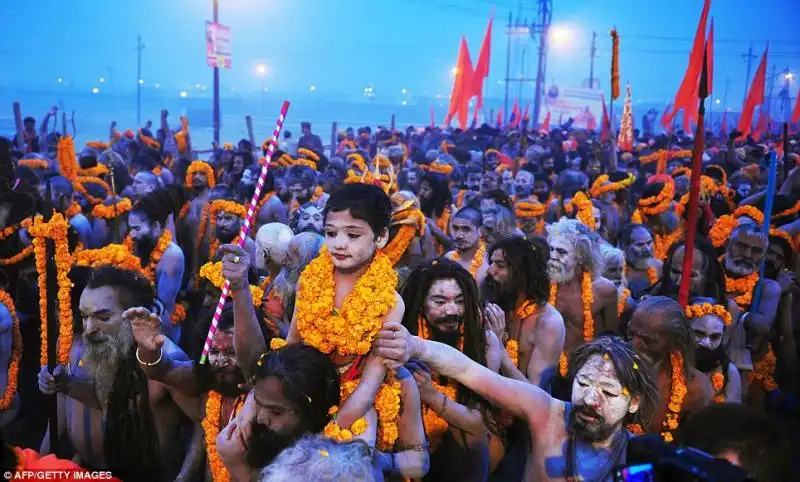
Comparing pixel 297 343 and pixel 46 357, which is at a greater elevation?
pixel 297 343

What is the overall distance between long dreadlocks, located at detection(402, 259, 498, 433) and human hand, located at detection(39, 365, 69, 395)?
1729 millimetres

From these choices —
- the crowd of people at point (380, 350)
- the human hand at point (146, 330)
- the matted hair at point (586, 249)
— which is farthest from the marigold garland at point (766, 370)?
the human hand at point (146, 330)

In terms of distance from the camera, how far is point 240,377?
3.43 meters

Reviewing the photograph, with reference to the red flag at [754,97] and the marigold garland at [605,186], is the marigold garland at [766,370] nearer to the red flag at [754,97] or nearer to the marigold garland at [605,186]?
the marigold garland at [605,186]

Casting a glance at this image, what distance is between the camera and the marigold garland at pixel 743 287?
559 centimetres

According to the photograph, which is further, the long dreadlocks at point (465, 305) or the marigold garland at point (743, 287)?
the marigold garland at point (743, 287)

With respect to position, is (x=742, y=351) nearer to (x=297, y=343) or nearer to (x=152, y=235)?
(x=297, y=343)

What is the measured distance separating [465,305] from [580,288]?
5.92 feet

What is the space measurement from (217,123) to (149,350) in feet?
65.6

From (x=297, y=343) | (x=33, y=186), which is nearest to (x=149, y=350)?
(x=297, y=343)

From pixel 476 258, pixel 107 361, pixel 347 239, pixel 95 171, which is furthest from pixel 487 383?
pixel 95 171

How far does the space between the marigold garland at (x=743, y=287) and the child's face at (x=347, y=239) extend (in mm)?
3644

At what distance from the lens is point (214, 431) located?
341 cm

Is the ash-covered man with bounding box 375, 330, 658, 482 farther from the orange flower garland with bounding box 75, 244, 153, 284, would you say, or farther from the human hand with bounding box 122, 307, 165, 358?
the orange flower garland with bounding box 75, 244, 153, 284
